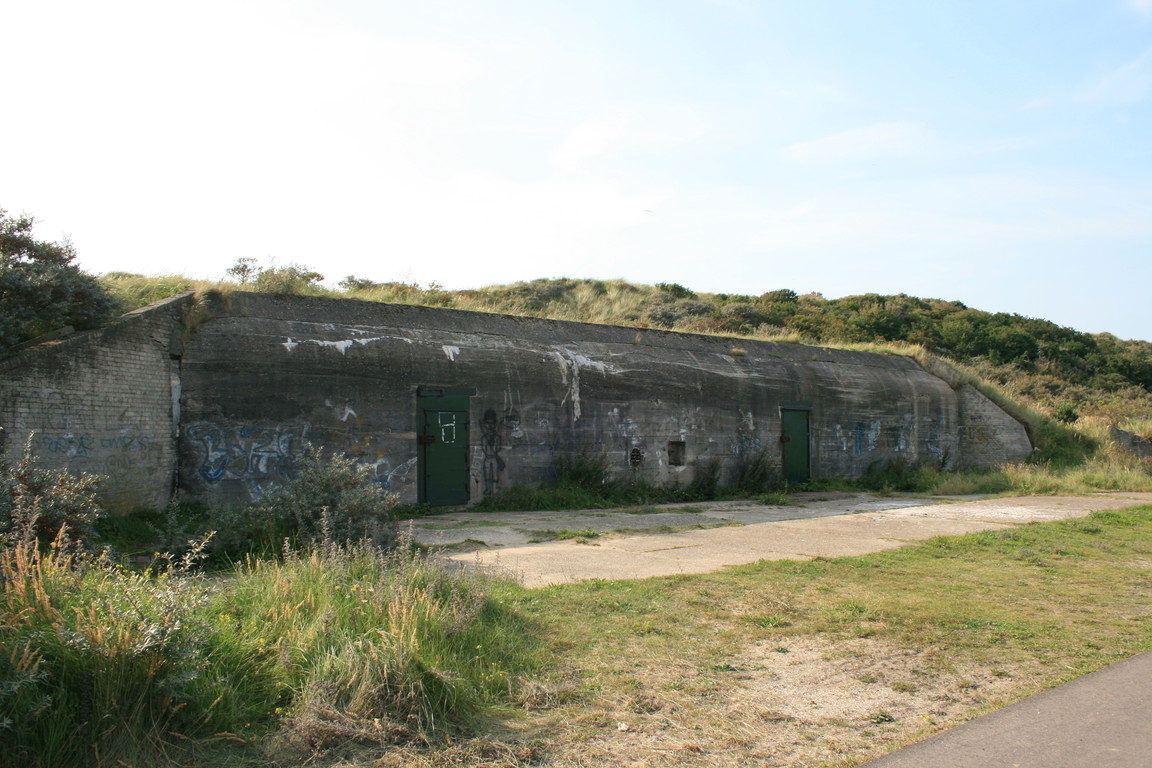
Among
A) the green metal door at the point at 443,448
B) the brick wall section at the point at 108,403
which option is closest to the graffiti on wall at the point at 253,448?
the brick wall section at the point at 108,403

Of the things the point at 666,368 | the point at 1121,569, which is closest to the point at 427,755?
the point at 1121,569

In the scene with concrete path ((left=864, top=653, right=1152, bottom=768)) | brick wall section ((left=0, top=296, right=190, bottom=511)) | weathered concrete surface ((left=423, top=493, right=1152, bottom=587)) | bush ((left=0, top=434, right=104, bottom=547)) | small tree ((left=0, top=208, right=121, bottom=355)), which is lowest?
weathered concrete surface ((left=423, top=493, right=1152, bottom=587))

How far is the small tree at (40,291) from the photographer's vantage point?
28.9 ft

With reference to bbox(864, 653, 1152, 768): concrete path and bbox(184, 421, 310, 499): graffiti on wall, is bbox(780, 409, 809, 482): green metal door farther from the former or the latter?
bbox(864, 653, 1152, 768): concrete path

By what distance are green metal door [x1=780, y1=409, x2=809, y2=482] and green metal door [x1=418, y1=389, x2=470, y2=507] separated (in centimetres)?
754

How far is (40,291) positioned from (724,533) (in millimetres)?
8194

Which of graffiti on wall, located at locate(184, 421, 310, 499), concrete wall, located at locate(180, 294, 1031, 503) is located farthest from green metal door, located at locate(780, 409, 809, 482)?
graffiti on wall, located at locate(184, 421, 310, 499)

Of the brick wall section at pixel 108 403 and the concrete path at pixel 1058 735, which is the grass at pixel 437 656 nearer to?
the concrete path at pixel 1058 735

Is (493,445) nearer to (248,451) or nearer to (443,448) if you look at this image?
(443,448)

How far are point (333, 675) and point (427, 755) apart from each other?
674mm

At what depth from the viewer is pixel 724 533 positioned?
10500mm

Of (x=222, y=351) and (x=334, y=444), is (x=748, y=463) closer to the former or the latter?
(x=334, y=444)

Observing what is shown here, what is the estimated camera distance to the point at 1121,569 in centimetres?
818

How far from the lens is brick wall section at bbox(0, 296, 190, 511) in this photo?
854 cm
